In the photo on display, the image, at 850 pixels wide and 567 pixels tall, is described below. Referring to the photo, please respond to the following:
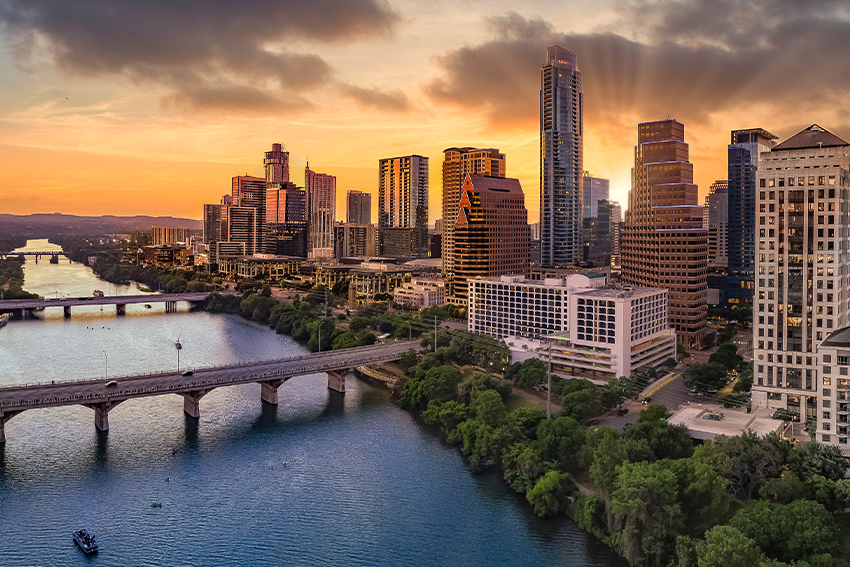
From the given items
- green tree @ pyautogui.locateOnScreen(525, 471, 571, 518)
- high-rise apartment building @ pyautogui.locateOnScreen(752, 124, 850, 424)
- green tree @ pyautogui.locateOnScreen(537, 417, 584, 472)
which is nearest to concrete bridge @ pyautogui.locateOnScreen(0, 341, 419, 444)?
green tree @ pyautogui.locateOnScreen(537, 417, 584, 472)

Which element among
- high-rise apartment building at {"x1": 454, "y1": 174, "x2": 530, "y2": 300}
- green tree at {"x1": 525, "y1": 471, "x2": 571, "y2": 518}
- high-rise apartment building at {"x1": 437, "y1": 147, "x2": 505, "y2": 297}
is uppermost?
high-rise apartment building at {"x1": 437, "y1": 147, "x2": 505, "y2": 297}

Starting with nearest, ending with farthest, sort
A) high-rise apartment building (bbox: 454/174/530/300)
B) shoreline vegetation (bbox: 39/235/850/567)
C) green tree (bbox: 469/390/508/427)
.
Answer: shoreline vegetation (bbox: 39/235/850/567) → green tree (bbox: 469/390/508/427) → high-rise apartment building (bbox: 454/174/530/300)

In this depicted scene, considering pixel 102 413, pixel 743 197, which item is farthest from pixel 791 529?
pixel 743 197

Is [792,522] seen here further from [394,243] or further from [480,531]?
[394,243]

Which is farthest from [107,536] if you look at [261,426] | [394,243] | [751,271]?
[394,243]

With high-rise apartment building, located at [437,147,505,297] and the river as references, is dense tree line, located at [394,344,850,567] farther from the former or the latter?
high-rise apartment building, located at [437,147,505,297]

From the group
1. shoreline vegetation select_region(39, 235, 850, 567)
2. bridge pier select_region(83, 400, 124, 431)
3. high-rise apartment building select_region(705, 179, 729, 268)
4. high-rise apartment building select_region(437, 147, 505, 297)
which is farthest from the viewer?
high-rise apartment building select_region(705, 179, 729, 268)
